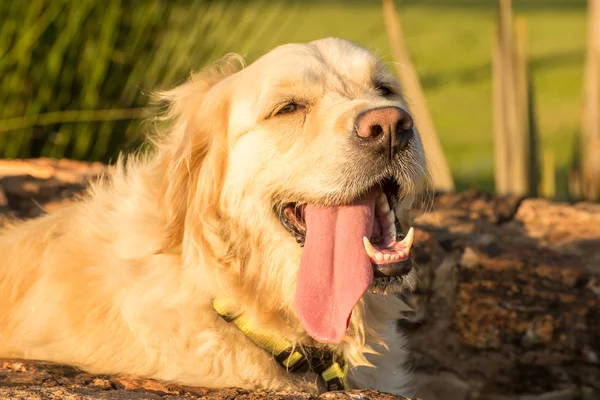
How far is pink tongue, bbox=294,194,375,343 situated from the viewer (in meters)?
3.64

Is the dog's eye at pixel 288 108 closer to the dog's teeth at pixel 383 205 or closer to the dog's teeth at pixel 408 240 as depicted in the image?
the dog's teeth at pixel 383 205

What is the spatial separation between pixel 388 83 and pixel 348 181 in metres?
0.69

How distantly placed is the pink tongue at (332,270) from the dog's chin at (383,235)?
0.13 ft

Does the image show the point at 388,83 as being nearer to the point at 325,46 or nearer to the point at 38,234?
the point at 325,46

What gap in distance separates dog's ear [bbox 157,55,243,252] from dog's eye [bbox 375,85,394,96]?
26.0 inches

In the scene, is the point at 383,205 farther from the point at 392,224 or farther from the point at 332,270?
the point at 332,270

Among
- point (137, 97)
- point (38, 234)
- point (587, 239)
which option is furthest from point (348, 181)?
point (137, 97)

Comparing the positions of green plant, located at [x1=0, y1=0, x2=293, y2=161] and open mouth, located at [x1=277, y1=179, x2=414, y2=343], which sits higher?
green plant, located at [x1=0, y1=0, x2=293, y2=161]

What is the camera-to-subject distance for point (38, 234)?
421cm

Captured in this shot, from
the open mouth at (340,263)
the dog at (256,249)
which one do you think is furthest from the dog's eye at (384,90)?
the open mouth at (340,263)

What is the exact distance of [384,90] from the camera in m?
4.09

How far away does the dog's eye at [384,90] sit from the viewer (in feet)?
13.2

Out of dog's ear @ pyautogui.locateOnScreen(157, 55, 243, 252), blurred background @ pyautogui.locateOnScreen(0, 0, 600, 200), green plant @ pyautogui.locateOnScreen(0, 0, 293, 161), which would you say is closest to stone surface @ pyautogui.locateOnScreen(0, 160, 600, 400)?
dog's ear @ pyautogui.locateOnScreen(157, 55, 243, 252)

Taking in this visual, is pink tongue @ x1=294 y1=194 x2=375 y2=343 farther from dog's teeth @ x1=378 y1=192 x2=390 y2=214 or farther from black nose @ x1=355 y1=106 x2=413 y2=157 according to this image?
black nose @ x1=355 y1=106 x2=413 y2=157
